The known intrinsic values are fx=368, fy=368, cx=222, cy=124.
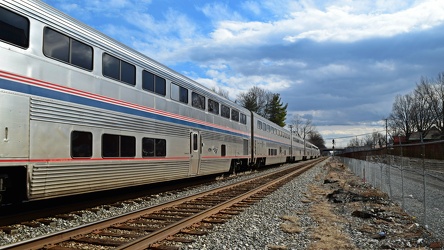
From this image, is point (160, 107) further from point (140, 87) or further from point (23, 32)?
point (23, 32)

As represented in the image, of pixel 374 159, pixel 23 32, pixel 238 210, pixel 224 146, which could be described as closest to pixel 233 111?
pixel 224 146

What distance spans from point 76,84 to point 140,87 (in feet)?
8.42

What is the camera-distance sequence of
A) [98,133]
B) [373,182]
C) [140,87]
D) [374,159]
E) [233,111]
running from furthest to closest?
[233,111] < [374,159] < [373,182] < [140,87] < [98,133]

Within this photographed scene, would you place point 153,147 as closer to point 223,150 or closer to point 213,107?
point 213,107

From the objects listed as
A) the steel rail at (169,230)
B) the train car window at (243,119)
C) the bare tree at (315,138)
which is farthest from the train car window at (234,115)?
the bare tree at (315,138)

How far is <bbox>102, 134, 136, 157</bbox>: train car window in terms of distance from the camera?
8.67 m

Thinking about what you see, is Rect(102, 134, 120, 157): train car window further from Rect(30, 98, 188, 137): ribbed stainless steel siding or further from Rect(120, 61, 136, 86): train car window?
Rect(120, 61, 136, 86): train car window

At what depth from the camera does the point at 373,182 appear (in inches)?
650

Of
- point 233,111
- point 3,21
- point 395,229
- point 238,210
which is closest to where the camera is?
point 3,21

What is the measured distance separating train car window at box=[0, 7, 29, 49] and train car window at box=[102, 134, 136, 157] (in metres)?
2.73

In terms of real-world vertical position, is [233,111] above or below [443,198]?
above

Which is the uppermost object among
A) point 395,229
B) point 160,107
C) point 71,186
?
point 160,107

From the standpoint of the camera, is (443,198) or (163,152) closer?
(443,198)

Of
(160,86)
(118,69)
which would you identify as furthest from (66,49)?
(160,86)
